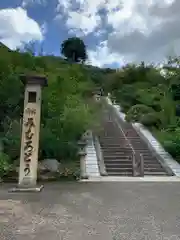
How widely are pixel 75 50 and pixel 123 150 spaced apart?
922 inches

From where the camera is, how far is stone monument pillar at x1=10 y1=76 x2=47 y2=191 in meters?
6.83

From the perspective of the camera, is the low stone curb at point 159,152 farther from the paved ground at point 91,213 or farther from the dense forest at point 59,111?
the paved ground at point 91,213

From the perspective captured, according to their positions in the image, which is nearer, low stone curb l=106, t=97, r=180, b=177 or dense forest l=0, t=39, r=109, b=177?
dense forest l=0, t=39, r=109, b=177

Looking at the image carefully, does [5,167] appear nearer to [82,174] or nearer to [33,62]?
[82,174]

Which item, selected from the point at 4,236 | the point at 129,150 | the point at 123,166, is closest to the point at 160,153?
the point at 129,150

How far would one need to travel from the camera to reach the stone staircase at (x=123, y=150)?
9.33 m

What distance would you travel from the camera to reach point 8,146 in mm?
8758

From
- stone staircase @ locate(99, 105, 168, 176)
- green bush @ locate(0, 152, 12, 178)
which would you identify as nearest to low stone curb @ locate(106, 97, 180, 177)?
stone staircase @ locate(99, 105, 168, 176)

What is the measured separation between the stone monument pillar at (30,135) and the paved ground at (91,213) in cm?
50

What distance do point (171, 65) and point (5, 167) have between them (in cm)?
1500

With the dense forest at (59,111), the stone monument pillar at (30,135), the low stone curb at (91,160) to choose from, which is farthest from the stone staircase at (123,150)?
the stone monument pillar at (30,135)

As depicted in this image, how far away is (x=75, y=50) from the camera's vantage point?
32.3 meters

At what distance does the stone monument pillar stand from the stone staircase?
2.84 meters

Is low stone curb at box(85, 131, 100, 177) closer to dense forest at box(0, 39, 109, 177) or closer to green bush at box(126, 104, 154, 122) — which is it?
dense forest at box(0, 39, 109, 177)
